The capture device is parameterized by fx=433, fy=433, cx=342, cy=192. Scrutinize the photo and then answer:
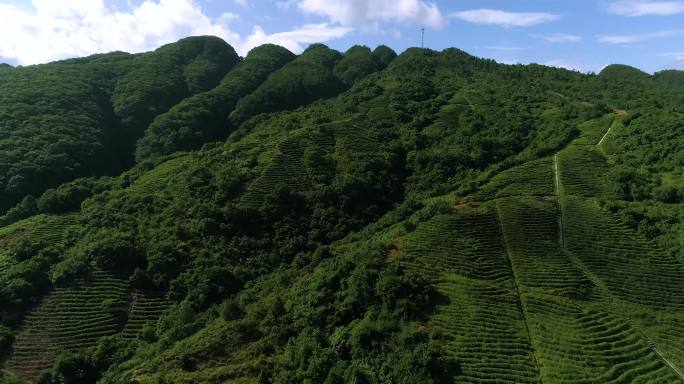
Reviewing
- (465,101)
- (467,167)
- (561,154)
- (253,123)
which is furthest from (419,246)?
(253,123)

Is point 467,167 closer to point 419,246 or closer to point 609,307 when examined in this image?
point 419,246

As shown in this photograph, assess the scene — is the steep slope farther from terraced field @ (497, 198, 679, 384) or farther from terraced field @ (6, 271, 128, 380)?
terraced field @ (497, 198, 679, 384)

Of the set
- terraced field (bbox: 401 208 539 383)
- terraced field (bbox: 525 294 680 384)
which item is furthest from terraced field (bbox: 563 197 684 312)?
terraced field (bbox: 401 208 539 383)

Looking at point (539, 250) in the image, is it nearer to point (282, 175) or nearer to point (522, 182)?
point (522, 182)

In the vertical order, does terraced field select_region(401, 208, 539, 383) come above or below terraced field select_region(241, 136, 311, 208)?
below

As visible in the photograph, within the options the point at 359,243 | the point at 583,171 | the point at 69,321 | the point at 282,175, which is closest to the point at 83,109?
the point at 282,175

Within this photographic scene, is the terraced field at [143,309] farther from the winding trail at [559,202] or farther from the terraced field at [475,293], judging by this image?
the winding trail at [559,202]
